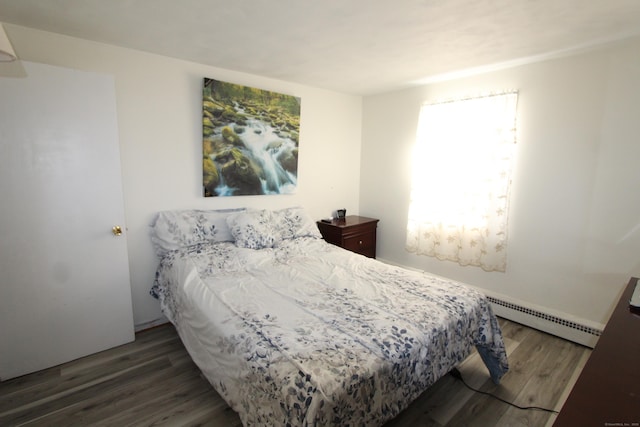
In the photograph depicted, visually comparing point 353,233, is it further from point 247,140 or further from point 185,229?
point 185,229

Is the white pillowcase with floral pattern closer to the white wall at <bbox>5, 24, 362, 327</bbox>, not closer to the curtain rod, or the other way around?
the white wall at <bbox>5, 24, 362, 327</bbox>

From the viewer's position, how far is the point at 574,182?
2412 mm

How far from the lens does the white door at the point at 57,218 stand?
6.19 ft

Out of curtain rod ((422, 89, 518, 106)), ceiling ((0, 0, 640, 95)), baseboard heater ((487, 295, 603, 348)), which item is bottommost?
baseboard heater ((487, 295, 603, 348))

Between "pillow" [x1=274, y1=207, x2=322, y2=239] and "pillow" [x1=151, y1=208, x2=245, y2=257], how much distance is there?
1.69 ft

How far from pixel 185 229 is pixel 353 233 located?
1853mm

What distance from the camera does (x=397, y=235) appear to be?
376 cm

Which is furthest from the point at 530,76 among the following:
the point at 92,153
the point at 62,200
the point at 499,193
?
the point at 62,200

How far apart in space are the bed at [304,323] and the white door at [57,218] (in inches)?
17.6

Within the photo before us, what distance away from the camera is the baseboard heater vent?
2.37 meters

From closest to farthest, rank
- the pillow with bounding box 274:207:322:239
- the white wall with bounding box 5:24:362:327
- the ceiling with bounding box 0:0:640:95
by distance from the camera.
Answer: the ceiling with bounding box 0:0:640:95, the white wall with bounding box 5:24:362:327, the pillow with bounding box 274:207:322:239

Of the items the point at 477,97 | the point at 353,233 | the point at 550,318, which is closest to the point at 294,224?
the point at 353,233

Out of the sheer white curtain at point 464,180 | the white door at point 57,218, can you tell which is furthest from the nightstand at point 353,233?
the white door at point 57,218

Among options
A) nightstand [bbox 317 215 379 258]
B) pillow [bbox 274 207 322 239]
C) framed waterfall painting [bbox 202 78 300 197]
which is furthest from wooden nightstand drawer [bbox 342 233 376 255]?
framed waterfall painting [bbox 202 78 300 197]
